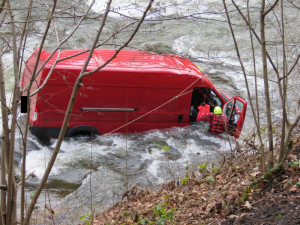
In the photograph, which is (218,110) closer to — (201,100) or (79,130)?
(201,100)

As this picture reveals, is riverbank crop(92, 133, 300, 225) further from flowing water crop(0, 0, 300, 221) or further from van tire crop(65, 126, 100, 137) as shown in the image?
van tire crop(65, 126, 100, 137)

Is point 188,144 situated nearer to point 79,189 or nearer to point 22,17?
point 79,189

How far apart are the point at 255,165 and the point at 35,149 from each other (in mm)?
4885

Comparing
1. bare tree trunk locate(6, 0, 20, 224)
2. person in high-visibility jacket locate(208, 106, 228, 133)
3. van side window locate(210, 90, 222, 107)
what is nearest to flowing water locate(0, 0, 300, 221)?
person in high-visibility jacket locate(208, 106, 228, 133)

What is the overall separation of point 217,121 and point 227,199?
4381mm

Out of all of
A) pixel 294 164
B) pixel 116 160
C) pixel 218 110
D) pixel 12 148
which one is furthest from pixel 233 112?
pixel 12 148

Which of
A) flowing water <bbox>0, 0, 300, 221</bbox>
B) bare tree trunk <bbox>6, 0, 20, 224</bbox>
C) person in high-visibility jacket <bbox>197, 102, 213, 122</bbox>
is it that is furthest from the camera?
person in high-visibility jacket <bbox>197, 102, 213, 122</bbox>

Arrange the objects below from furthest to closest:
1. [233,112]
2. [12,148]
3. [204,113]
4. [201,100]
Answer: [201,100]
[204,113]
[233,112]
[12,148]

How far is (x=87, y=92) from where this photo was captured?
307 inches

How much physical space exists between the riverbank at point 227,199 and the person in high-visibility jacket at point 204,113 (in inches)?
106

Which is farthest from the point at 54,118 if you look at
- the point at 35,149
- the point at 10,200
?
the point at 10,200

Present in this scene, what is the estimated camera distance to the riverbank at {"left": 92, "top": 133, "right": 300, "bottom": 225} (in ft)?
12.4

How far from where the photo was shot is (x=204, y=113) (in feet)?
28.4

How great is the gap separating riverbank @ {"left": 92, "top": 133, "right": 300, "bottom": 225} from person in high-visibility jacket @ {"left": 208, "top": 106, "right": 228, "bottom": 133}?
2.50m
